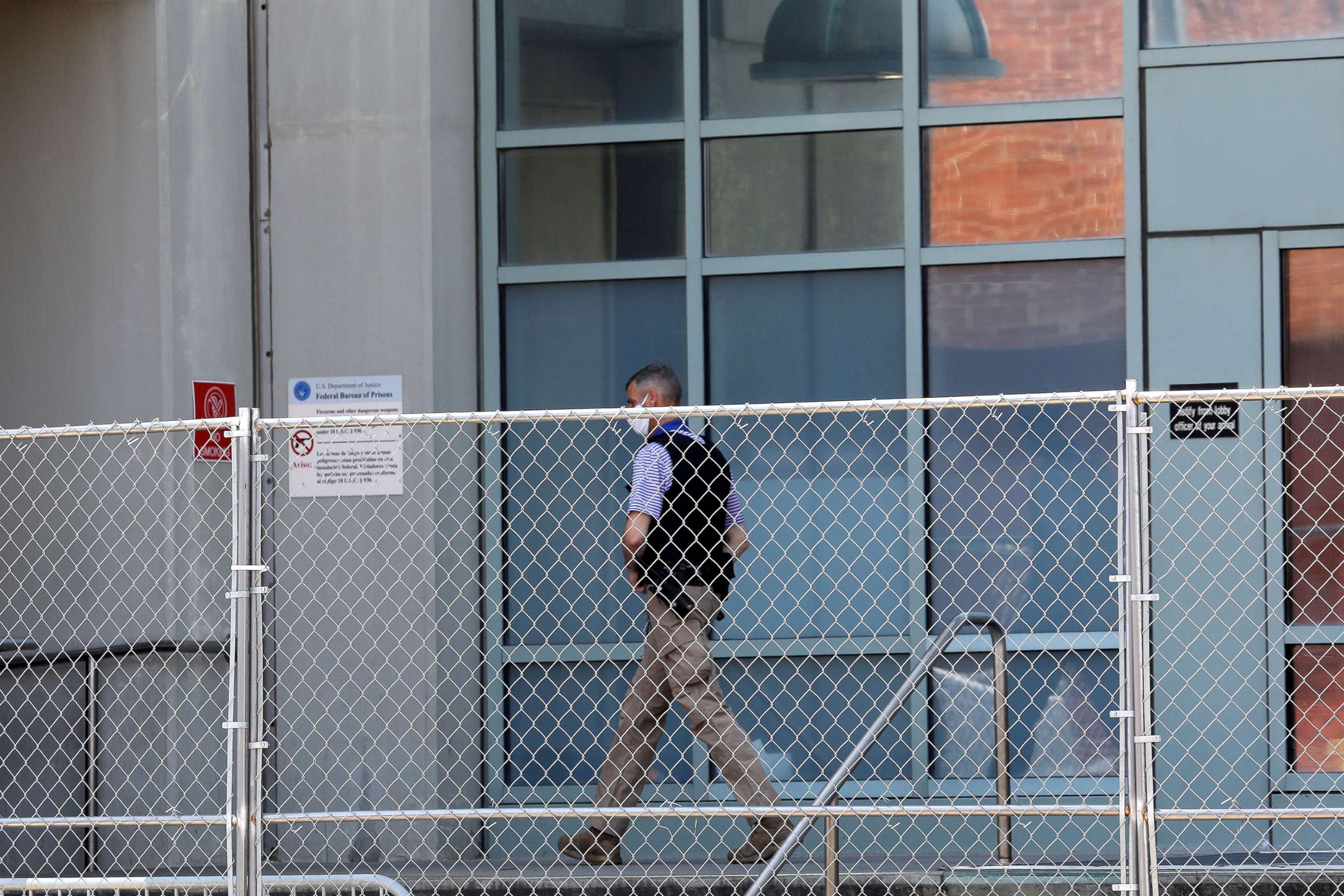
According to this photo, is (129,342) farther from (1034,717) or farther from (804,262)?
(1034,717)

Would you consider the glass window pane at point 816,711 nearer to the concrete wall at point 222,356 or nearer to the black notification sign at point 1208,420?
the concrete wall at point 222,356

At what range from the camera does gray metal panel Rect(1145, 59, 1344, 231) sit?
676 centimetres

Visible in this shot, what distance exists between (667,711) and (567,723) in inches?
48.6

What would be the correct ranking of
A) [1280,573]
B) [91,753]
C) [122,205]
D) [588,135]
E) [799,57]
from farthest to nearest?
[588,135]
[799,57]
[122,205]
[1280,573]
[91,753]

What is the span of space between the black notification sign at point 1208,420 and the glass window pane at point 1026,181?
80 cm

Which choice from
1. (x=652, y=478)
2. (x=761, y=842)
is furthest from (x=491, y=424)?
(x=761, y=842)

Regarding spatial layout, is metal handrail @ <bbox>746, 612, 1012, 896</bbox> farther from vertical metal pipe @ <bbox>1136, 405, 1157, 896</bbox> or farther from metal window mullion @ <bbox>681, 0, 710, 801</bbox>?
metal window mullion @ <bbox>681, 0, 710, 801</bbox>

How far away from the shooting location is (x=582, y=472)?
7.25 metres

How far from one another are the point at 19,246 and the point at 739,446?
10.9 ft

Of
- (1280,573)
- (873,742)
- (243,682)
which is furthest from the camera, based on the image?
(1280,573)

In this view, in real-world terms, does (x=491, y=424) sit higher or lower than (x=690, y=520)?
higher

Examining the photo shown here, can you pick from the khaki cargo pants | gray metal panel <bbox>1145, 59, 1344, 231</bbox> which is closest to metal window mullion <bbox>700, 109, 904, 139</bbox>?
gray metal panel <bbox>1145, 59, 1344, 231</bbox>

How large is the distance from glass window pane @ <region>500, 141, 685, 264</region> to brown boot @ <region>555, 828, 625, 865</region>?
2591 millimetres

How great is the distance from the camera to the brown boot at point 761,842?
5.93 metres
